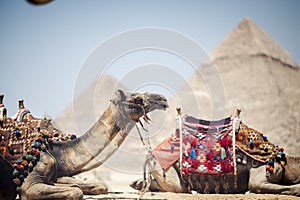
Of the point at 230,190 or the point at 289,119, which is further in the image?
the point at 289,119

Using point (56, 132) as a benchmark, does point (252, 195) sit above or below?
below

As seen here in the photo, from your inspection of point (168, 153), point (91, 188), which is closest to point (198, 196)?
point (168, 153)

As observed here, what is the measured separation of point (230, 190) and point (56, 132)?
10.8 ft

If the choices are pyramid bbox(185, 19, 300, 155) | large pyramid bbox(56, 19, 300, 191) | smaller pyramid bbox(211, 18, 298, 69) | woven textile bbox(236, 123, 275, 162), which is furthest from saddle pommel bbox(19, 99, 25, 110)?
smaller pyramid bbox(211, 18, 298, 69)

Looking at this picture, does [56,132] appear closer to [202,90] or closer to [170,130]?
[170,130]

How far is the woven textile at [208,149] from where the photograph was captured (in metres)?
8.98

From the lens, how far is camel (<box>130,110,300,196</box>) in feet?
28.8

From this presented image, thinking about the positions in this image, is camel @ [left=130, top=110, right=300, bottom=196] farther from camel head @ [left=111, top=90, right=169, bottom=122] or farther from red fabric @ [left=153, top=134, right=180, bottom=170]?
camel head @ [left=111, top=90, right=169, bottom=122]

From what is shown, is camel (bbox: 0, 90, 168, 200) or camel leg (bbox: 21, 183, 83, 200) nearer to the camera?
camel leg (bbox: 21, 183, 83, 200)

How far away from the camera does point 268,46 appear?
5941 centimetres

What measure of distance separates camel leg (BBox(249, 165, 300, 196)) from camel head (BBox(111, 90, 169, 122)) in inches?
96.2

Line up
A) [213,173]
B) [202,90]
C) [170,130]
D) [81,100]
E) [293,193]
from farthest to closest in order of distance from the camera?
1. [81,100]
2. [202,90]
3. [170,130]
4. [213,173]
5. [293,193]

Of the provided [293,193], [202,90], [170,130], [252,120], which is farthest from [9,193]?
[202,90]

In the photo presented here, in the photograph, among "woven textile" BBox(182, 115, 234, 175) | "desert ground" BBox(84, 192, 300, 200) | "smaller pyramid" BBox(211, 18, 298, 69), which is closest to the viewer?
"desert ground" BBox(84, 192, 300, 200)
